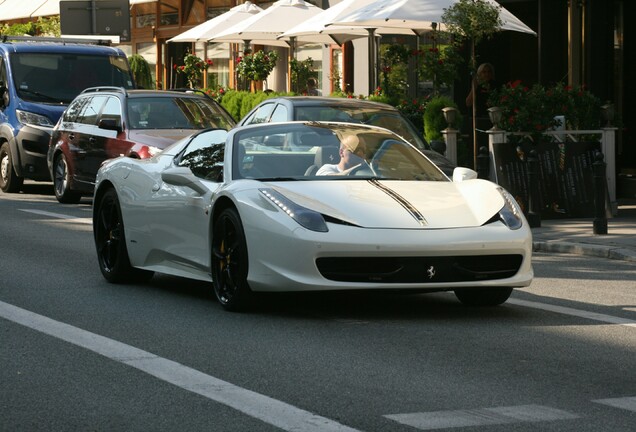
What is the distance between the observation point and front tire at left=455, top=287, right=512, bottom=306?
31.8 ft

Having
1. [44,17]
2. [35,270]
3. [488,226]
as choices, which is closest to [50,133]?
[35,270]

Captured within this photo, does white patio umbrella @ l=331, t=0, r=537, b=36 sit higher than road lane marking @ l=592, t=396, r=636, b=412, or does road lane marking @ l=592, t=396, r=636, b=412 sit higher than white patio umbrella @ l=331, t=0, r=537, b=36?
white patio umbrella @ l=331, t=0, r=537, b=36

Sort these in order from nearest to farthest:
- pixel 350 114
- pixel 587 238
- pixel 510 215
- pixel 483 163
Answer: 1. pixel 510 215
2. pixel 587 238
3. pixel 350 114
4. pixel 483 163

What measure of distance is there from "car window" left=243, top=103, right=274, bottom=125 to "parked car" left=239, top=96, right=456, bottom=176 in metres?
0.13

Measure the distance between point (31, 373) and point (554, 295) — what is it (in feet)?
15.3

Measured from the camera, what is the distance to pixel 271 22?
2820cm

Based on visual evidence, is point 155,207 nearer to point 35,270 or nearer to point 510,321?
point 35,270

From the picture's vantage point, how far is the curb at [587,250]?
1365cm

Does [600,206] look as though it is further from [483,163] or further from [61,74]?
[61,74]

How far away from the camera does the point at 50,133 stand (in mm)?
22891

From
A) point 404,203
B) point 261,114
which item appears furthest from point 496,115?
point 404,203

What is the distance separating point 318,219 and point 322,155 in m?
1.11

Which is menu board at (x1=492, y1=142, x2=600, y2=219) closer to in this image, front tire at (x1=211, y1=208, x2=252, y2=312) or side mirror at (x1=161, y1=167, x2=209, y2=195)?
side mirror at (x1=161, y1=167, x2=209, y2=195)

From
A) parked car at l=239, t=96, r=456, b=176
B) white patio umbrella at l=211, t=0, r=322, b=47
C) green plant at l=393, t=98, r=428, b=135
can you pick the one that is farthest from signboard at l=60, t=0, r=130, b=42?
parked car at l=239, t=96, r=456, b=176
